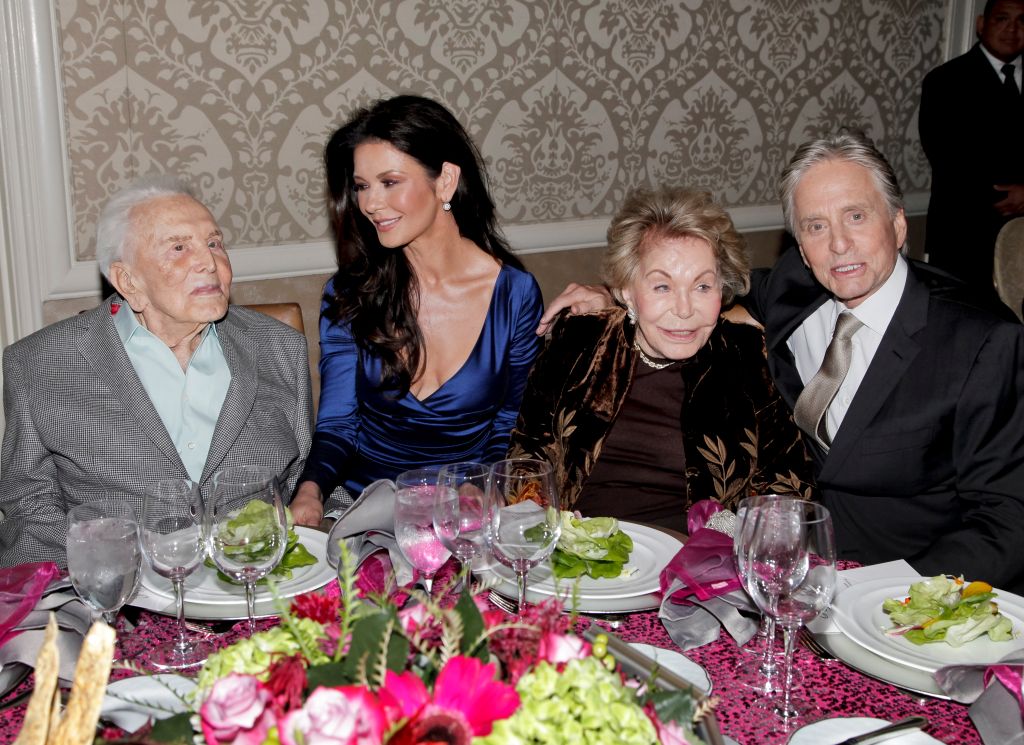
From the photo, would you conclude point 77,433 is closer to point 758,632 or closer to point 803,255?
point 758,632

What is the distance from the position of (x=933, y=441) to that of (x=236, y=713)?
5.31ft

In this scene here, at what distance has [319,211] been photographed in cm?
351

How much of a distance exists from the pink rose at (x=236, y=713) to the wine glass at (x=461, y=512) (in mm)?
550

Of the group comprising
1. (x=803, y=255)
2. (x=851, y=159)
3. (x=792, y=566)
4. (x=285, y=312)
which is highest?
(x=851, y=159)

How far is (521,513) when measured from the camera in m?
1.30

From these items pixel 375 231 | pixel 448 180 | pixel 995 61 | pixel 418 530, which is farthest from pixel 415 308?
pixel 995 61

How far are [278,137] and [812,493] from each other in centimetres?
210

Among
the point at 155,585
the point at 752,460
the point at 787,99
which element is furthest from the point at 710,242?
the point at 787,99

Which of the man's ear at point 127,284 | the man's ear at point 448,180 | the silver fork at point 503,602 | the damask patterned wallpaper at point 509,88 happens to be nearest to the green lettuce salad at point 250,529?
the silver fork at point 503,602

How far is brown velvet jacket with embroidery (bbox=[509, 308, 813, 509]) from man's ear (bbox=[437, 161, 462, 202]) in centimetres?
53

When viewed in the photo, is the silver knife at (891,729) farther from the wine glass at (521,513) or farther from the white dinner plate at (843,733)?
the wine glass at (521,513)

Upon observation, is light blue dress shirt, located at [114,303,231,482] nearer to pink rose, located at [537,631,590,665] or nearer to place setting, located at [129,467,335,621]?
place setting, located at [129,467,335,621]

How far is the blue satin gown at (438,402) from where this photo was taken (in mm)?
2758

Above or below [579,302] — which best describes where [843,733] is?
below
